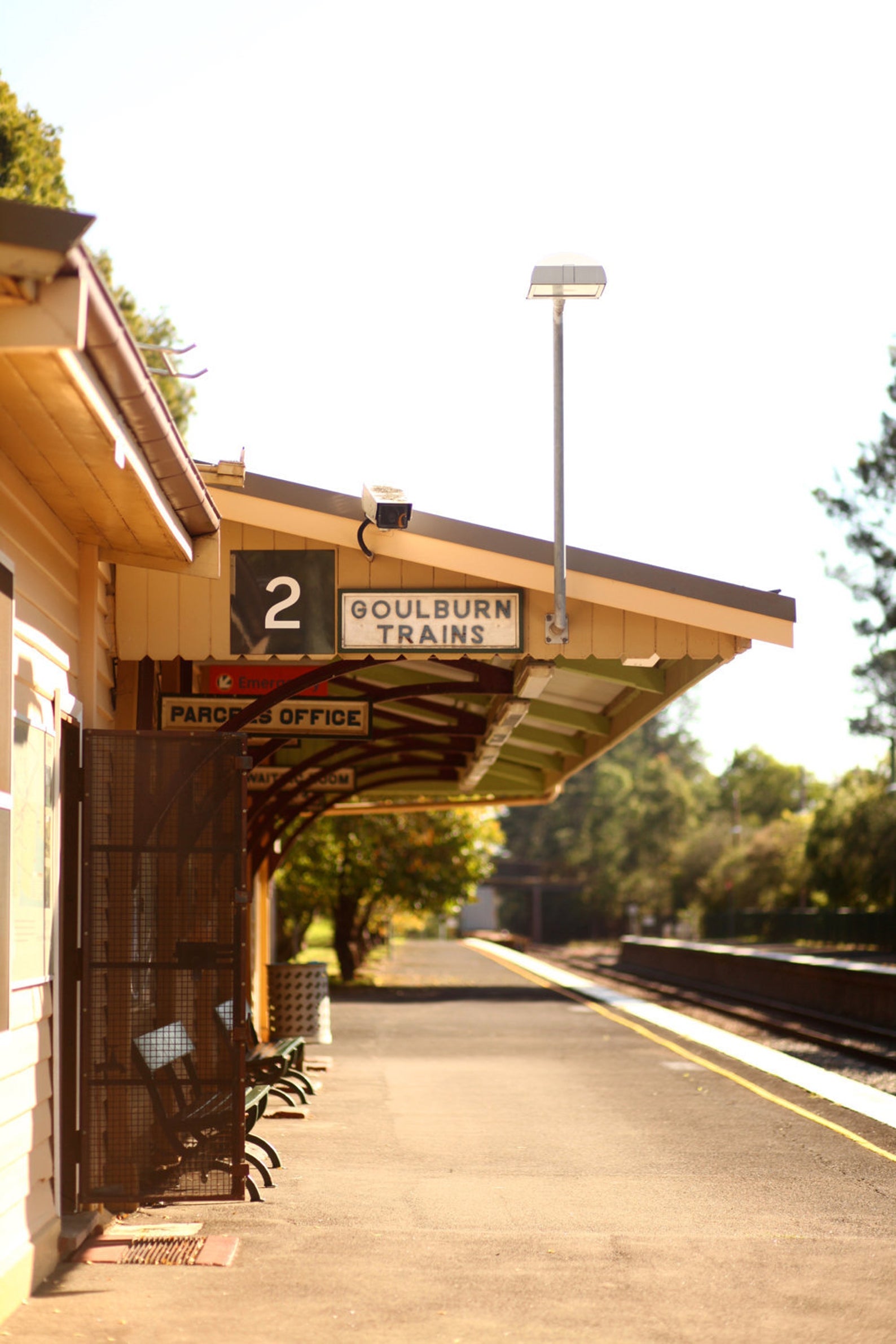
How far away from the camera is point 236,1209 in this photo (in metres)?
7.69

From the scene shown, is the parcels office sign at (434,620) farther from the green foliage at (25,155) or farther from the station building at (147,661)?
the green foliage at (25,155)

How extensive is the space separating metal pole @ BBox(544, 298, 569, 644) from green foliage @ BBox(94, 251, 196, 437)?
20.5m

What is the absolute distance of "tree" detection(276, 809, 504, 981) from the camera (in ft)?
95.2

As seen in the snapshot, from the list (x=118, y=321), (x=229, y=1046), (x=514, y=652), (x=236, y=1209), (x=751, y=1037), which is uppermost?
(x=118, y=321)

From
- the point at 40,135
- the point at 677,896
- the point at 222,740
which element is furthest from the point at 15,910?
the point at 677,896

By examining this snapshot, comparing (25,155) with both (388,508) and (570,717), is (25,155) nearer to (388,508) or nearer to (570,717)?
(570,717)

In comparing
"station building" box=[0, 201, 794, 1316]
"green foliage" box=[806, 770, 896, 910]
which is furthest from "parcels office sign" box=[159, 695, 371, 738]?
"green foliage" box=[806, 770, 896, 910]

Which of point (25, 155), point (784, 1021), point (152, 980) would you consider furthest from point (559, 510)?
point (25, 155)

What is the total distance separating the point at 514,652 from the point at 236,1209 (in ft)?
11.3

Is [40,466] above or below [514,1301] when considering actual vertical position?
above

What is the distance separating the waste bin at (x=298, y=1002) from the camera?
16531mm

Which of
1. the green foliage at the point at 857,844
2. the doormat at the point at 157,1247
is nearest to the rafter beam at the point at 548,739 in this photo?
the doormat at the point at 157,1247

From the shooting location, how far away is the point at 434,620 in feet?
28.8

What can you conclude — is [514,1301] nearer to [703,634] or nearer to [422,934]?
[703,634]
